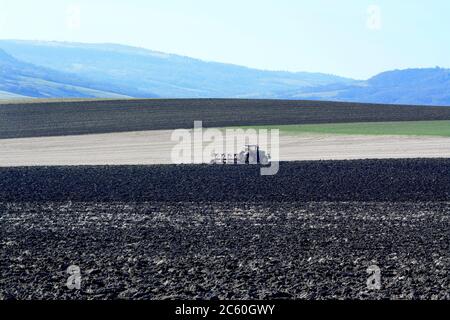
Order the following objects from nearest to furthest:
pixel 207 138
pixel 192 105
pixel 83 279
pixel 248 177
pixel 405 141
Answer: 1. pixel 83 279
2. pixel 248 177
3. pixel 405 141
4. pixel 207 138
5. pixel 192 105

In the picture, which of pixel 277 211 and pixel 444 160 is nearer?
pixel 277 211

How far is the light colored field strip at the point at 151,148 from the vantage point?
3509 cm

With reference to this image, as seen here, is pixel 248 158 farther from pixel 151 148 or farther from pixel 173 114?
pixel 173 114

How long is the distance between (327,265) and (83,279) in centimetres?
354

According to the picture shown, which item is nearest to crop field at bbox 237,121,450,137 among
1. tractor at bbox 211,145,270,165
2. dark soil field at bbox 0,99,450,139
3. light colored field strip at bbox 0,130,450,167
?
dark soil field at bbox 0,99,450,139

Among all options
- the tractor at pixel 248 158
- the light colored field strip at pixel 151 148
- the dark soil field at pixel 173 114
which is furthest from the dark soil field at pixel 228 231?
the dark soil field at pixel 173 114

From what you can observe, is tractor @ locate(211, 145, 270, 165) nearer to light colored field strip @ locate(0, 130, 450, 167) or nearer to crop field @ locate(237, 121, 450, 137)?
light colored field strip @ locate(0, 130, 450, 167)

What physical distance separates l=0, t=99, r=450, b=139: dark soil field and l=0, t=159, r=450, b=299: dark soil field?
933 inches

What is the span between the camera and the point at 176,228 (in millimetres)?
17625

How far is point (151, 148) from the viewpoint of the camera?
41.2m

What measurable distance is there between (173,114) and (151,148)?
16104mm

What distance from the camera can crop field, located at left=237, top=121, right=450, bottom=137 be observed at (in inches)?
1848
